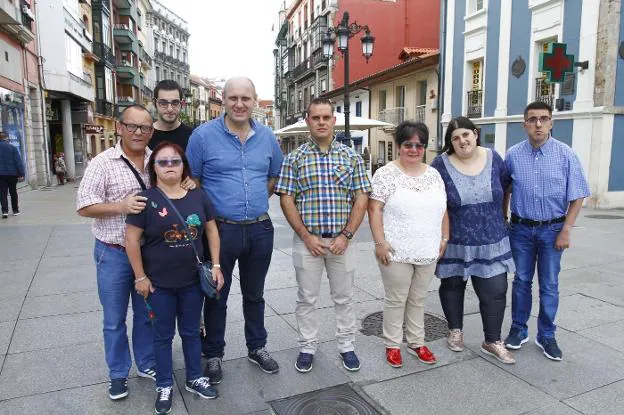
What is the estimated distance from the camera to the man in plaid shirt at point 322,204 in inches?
130

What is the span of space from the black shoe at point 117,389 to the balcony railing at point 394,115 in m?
20.7

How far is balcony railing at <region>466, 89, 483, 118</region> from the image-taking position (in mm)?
17172

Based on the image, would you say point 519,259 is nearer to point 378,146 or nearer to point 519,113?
point 519,113

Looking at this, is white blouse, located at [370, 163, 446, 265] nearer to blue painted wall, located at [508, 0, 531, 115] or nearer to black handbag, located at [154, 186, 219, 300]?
black handbag, located at [154, 186, 219, 300]

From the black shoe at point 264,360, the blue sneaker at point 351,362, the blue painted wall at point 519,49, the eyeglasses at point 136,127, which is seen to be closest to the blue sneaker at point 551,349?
the blue sneaker at point 351,362

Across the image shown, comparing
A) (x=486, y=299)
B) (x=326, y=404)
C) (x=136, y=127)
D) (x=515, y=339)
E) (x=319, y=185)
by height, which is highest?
(x=136, y=127)

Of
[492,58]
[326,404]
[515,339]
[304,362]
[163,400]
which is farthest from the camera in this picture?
[492,58]

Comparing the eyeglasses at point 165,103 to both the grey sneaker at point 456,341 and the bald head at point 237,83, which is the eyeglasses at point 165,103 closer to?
the bald head at point 237,83

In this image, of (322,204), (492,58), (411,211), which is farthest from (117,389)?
(492,58)

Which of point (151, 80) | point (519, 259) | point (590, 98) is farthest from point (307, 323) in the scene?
point (151, 80)

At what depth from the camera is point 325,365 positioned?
3.55m

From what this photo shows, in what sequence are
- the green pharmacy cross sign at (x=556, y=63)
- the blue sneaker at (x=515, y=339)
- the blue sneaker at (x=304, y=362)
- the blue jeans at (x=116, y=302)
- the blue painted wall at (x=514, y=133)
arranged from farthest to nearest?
the blue painted wall at (x=514, y=133)
the green pharmacy cross sign at (x=556, y=63)
the blue sneaker at (x=515, y=339)
the blue sneaker at (x=304, y=362)
the blue jeans at (x=116, y=302)

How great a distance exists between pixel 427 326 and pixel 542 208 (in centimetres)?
146

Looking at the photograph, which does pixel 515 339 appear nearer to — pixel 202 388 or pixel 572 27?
pixel 202 388
